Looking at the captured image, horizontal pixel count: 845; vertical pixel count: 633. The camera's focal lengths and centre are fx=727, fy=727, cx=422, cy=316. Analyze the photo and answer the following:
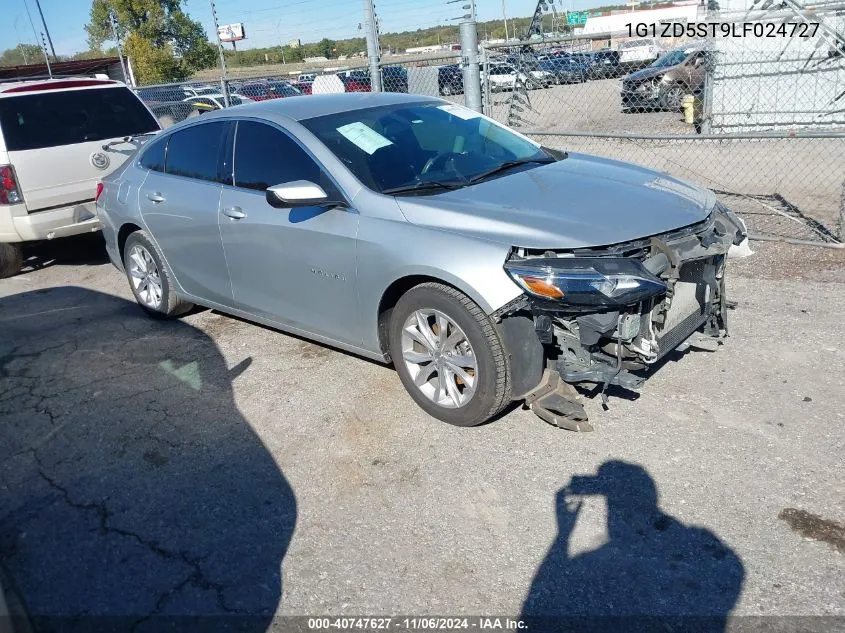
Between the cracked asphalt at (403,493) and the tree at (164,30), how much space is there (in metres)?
37.4


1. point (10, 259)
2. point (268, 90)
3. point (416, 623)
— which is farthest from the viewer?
point (268, 90)

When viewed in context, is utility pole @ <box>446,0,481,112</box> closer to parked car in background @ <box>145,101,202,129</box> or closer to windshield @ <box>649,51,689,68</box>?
parked car in background @ <box>145,101,202,129</box>

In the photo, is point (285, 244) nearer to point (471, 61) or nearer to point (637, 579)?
point (637, 579)

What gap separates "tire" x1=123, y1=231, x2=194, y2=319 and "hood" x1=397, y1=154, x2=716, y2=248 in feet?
8.60

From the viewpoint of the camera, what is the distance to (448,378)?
393 centimetres

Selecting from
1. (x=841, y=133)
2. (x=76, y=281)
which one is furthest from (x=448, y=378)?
(x=76, y=281)

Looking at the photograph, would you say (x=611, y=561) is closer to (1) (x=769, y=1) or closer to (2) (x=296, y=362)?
(2) (x=296, y=362)

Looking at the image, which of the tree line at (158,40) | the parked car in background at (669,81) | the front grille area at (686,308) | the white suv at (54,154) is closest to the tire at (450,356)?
the front grille area at (686,308)

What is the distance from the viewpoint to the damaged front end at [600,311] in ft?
11.2

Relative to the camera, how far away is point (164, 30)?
43.9m

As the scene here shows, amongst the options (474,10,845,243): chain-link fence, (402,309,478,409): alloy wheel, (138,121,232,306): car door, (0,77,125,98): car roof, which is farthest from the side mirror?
(0,77,125,98): car roof

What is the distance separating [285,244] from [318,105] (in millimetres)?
1037

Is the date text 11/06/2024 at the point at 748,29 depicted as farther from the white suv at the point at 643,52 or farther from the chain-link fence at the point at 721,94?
the white suv at the point at 643,52

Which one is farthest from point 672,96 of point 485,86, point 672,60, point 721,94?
point 485,86
